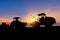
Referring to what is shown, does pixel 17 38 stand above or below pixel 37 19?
below

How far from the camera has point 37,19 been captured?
2928 cm

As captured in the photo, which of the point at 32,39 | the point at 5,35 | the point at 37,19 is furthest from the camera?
the point at 37,19

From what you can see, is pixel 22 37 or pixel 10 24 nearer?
pixel 22 37

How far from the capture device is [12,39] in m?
20.7

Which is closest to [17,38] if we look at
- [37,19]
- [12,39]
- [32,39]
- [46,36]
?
[12,39]

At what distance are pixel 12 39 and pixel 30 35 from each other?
2304 millimetres

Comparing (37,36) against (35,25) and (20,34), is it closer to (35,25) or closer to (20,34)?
(20,34)

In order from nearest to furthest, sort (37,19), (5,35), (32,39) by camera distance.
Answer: (32,39) < (5,35) < (37,19)

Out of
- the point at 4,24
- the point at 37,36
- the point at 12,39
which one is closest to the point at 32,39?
the point at 37,36

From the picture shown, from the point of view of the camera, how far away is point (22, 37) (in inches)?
824

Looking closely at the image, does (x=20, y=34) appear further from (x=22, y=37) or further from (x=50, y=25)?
(x=50, y=25)

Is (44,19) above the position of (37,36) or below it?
above

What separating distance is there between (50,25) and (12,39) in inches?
448

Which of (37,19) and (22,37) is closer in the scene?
(22,37)
